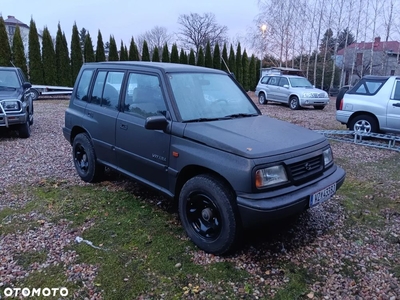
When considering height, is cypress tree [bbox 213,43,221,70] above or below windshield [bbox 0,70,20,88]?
above

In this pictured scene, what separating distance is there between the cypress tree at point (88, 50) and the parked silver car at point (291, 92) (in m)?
12.4

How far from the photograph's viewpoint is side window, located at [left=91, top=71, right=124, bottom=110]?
3988 mm

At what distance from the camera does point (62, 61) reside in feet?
67.8

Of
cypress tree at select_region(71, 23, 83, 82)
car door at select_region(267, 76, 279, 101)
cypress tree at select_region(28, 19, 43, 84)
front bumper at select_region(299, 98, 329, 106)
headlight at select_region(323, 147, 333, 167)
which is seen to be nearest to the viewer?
headlight at select_region(323, 147, 333, 167)

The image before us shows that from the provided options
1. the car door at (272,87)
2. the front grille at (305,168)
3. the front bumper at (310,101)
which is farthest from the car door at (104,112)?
the car door at (272,87)

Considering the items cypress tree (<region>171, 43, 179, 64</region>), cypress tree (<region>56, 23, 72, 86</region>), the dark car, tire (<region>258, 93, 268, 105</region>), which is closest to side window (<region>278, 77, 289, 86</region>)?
tire (<region>258, 93, 268, 105</region>)

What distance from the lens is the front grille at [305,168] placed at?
2780 millimetres

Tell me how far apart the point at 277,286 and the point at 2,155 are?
5.99 metres

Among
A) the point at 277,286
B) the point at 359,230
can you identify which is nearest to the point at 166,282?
the point at 277,286

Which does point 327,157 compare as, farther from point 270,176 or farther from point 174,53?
point 174,53

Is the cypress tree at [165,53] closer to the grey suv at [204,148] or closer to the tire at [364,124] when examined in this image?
the tire at [364,124]

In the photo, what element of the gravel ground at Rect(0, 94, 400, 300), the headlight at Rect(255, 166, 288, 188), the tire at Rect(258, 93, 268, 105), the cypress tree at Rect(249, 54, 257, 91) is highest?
the cypress tree at Rect(249, 54, 257, 91)

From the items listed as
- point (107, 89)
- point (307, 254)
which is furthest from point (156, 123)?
point (307, 254)

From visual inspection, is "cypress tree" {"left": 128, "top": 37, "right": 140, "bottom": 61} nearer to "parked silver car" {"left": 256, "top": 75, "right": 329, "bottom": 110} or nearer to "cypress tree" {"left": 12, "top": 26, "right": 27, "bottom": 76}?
"cypress tree" {"left": 12, "top": 26, "right": 27, "bottom": 76}
